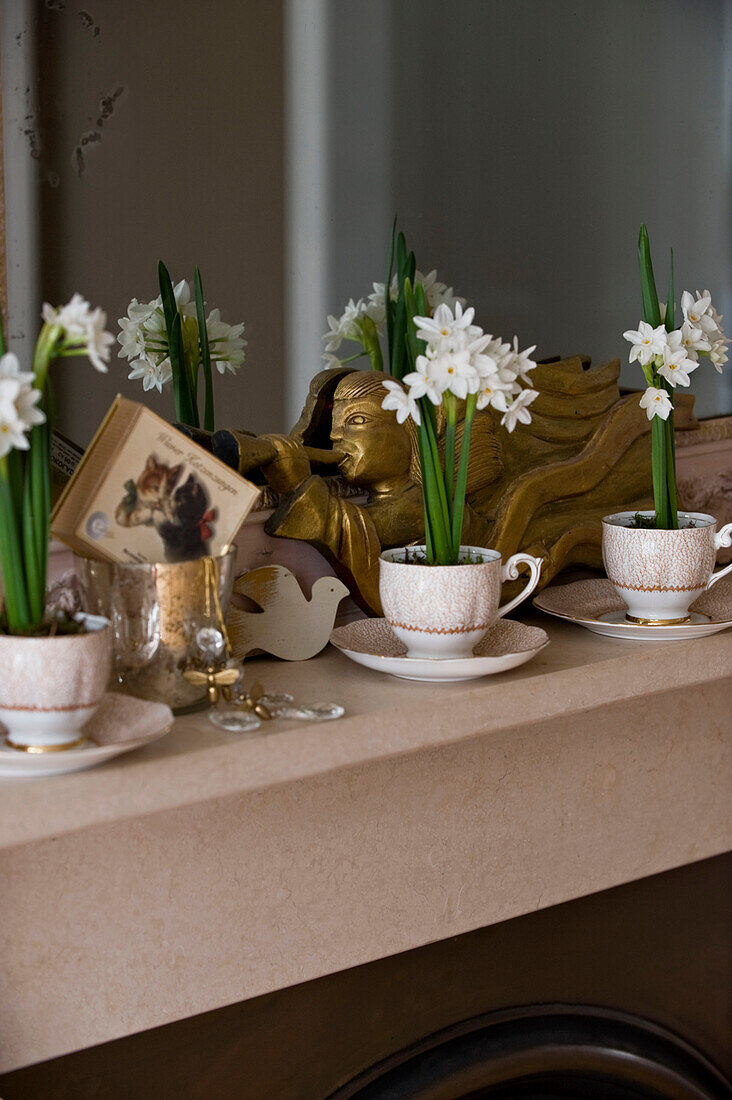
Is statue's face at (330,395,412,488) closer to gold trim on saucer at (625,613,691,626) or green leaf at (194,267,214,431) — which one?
green leaf at (194,267,214,431)

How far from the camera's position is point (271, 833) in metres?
0.90

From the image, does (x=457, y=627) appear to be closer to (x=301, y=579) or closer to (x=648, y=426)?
(x=301, y=579)

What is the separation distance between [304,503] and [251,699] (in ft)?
0.51

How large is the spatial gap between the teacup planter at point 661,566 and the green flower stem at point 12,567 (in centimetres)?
45

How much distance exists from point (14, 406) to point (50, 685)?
15cm

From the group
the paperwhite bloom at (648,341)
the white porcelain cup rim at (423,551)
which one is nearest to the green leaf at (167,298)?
the white porcelain cup rim at (423,551)

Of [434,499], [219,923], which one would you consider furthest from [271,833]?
[434,499]

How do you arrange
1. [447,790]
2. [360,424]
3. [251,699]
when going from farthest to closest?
[447,790]
[360,424]
[251,699]

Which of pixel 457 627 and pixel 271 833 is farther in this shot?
pixel 271 833

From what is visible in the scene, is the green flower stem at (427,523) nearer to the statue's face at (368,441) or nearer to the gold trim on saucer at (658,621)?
the statue's face at (368,441)

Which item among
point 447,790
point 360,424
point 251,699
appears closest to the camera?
point 251,699

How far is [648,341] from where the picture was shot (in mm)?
876

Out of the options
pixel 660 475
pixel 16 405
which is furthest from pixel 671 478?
pixel 16 405

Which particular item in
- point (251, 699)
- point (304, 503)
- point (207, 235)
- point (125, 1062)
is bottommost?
point (125, 1062)
